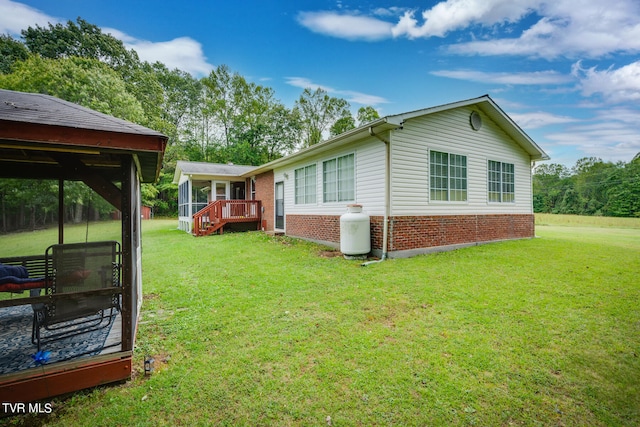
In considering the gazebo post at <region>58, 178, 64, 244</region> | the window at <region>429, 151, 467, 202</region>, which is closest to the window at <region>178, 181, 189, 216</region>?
the gazebo post at <region>58, 178, 64, 244</region>

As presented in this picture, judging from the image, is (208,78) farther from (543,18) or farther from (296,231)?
(543,18)

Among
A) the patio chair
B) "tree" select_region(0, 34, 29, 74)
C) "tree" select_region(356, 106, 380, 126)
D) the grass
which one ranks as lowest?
the grass

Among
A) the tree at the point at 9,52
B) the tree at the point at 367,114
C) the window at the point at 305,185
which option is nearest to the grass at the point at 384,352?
the window at the point at 305,185

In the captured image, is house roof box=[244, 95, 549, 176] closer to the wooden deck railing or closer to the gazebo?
the wooden deck railing

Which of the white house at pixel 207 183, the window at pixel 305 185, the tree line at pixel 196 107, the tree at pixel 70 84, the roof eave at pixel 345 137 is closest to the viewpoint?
the roof eave at pixel 345 137

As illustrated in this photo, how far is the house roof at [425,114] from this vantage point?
705 cm

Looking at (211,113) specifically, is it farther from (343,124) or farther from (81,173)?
(81,173)

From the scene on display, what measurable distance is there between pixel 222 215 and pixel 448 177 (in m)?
10.5

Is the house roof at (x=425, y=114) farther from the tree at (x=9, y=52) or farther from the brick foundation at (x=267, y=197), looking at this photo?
the tree at (x=9, y=52)

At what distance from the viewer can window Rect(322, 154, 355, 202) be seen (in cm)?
866

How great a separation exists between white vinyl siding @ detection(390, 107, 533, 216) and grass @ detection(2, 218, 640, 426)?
251cm

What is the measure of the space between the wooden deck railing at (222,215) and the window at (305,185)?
4.09 metres

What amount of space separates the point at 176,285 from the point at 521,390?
5.48 meters

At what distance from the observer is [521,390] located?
2340 millimetres
